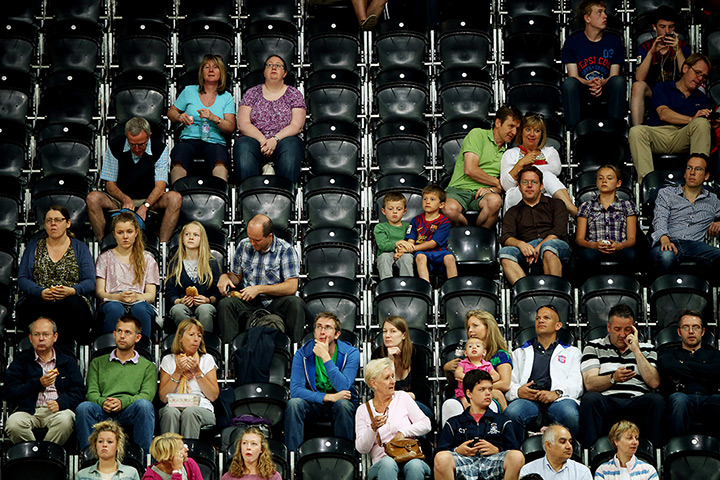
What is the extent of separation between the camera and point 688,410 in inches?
309

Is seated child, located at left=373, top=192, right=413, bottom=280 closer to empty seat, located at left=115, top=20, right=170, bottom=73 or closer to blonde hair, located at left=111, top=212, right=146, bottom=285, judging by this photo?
blonde hair, located at left=111, top=212, right=146, bottom=285

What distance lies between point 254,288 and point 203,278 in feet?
1.26

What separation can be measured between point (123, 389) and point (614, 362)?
3.16m

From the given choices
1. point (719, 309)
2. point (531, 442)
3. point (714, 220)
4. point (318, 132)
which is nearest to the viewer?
point (531, 442)

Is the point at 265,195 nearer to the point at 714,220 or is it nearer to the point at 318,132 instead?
the point at 318,132

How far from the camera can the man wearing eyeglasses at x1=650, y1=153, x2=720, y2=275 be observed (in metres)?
9.12

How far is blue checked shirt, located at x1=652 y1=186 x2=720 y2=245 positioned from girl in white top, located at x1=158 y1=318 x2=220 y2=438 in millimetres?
3439

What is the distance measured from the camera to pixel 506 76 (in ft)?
36.6

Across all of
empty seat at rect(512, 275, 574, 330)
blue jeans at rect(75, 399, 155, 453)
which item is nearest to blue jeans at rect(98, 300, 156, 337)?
blue jeans at rect(75, 399, 155, 453)

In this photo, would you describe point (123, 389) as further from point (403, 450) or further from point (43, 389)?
point (403, 450)

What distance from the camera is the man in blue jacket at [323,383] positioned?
788 cm

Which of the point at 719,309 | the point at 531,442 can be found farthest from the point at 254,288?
the point at 719,309

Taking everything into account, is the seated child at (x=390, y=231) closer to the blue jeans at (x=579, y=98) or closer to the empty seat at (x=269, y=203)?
the empty seat at (x=269, y=203)

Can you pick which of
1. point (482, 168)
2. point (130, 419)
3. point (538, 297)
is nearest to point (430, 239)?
point (538, 297)
